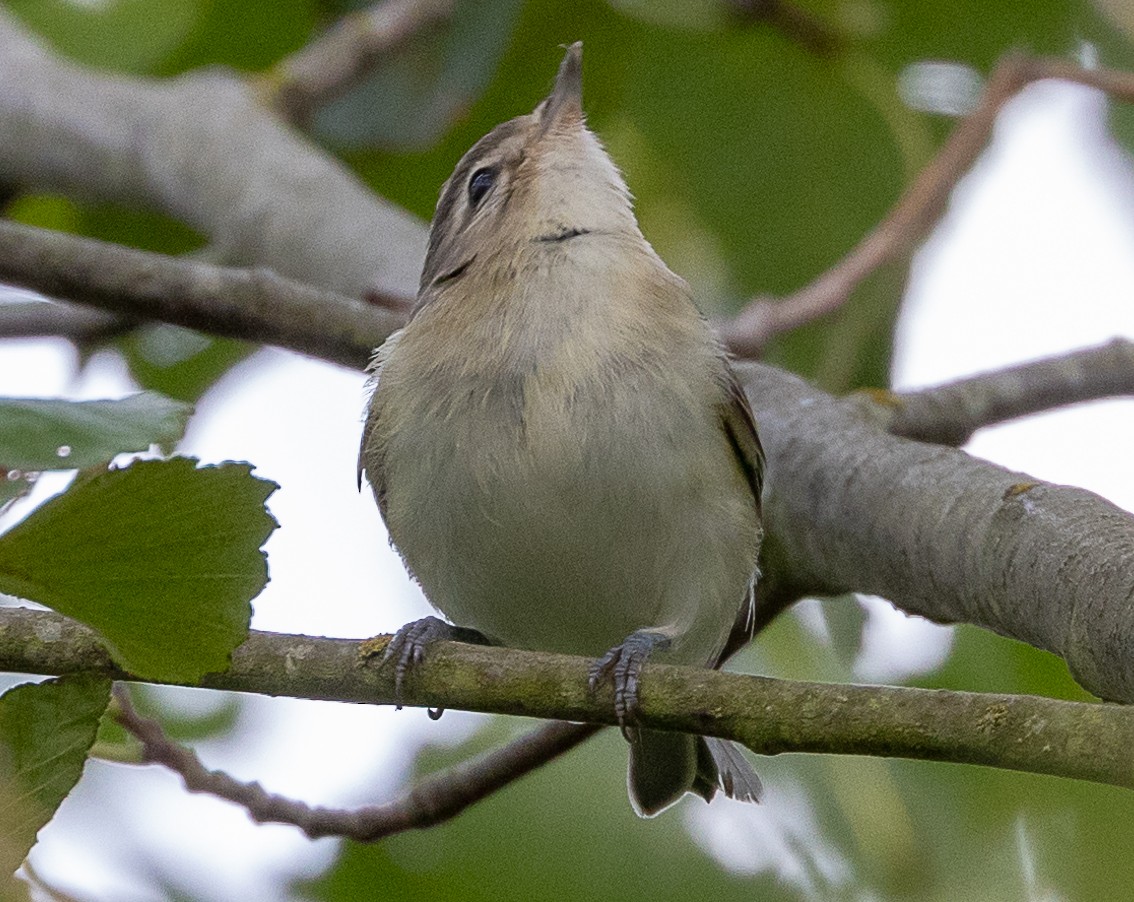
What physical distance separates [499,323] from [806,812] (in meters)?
1.51

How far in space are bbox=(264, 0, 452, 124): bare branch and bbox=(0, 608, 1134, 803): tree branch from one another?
123 inches

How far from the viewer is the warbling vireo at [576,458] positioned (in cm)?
357

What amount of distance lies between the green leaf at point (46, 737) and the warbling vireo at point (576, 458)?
4.20ft

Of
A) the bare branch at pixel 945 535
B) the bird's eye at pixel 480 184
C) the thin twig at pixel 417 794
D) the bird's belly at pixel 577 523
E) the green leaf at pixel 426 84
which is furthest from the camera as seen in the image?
the green leaf at pixel 426 84

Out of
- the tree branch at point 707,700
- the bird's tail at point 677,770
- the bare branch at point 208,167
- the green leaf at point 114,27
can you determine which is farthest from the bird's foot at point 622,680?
the green leaf at point 114,27

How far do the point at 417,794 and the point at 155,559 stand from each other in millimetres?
1587

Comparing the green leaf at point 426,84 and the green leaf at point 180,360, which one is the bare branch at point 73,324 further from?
the green leaf at point 426,84

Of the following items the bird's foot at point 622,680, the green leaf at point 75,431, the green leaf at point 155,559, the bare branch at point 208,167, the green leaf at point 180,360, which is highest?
the green leaf at point 75,431

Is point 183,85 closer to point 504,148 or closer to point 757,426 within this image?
point 504,148

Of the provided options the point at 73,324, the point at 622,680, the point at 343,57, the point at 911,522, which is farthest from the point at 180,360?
the point at 622,680

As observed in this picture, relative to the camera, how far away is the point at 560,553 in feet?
11.8

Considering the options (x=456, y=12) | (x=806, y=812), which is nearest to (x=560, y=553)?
(x=806, y=812)

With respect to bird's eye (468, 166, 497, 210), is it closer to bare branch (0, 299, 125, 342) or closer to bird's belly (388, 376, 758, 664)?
bird's belly (388, 376, 758, 664)

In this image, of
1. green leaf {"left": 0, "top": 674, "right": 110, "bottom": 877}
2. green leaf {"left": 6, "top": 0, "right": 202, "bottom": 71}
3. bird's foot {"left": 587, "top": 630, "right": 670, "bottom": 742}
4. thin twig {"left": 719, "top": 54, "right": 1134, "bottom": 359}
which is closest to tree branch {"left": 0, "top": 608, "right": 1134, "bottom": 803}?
bird's foot {"left": 587, "top": 630, "right": 670, "bottom": 742}
